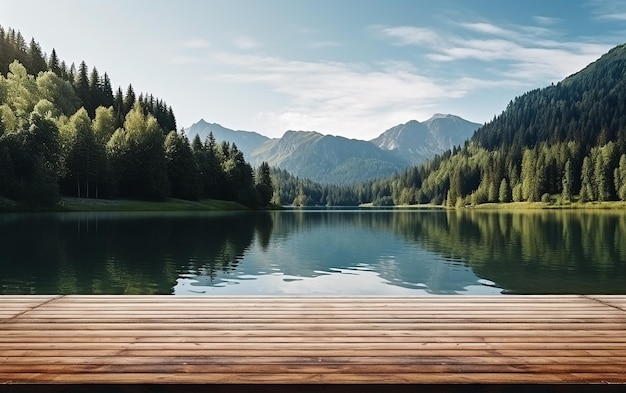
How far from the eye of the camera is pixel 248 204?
149m

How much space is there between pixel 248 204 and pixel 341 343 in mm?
143387

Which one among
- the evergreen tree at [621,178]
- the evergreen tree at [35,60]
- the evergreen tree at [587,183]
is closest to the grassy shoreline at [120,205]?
the evergreen tree at [35,60]

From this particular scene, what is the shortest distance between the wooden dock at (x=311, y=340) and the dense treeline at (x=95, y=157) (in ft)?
319

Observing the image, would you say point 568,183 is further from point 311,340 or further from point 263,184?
point 311,340

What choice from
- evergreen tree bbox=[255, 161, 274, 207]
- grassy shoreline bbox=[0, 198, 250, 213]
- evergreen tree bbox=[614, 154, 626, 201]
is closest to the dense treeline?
evergreen tree bbox=[255, 161, 274, 207]

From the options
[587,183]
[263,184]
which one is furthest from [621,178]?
[263,184]

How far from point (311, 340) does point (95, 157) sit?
114 m

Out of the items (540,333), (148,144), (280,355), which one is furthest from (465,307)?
(148,144)

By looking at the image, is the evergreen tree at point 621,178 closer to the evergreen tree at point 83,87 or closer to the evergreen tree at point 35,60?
the evergreen tree at point 83,87

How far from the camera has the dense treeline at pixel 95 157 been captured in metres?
95.4

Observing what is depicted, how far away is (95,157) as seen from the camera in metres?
110

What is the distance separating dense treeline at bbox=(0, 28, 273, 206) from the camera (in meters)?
95.4

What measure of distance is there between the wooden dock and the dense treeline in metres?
97.1

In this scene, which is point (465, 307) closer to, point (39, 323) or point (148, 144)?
point (39, 323)
